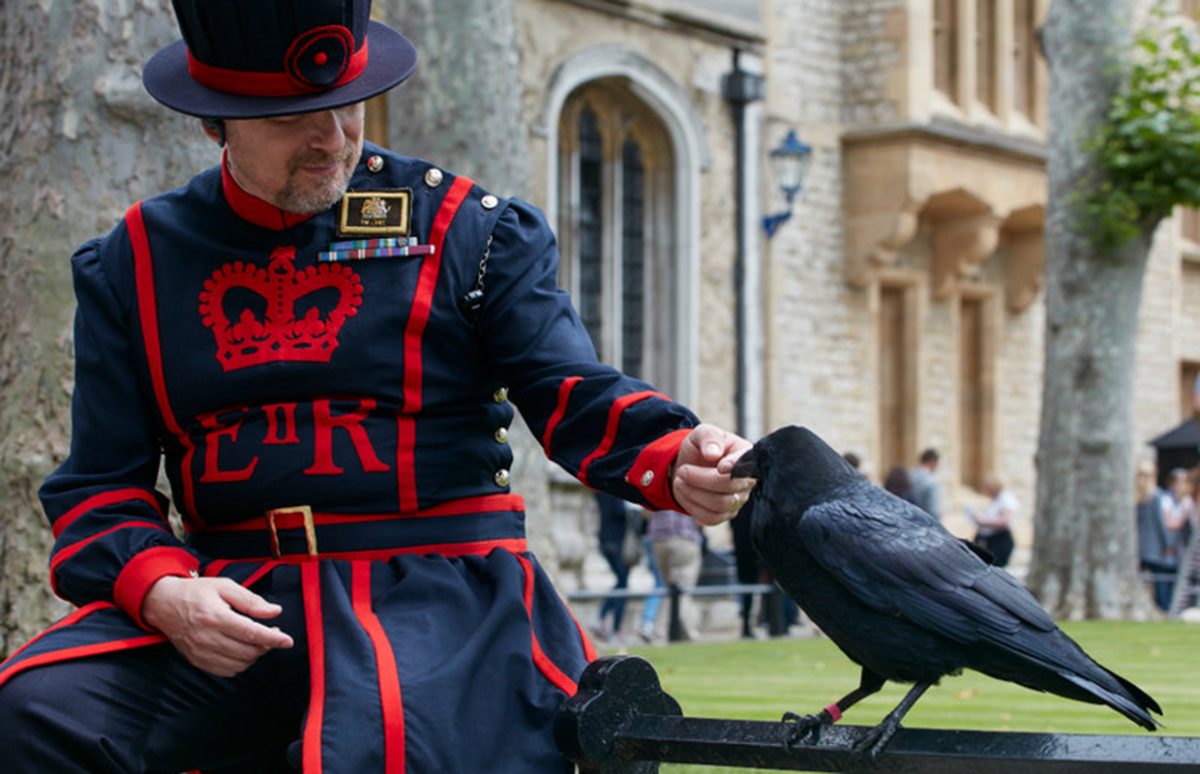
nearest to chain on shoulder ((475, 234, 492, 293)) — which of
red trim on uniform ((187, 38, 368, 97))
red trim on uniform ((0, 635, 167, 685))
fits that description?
red trim on uniform ((187, 38, 368, 97))

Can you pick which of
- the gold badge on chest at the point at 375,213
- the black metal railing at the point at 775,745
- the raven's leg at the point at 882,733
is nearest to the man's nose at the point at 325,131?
the gold badge on chest at the point at 375,213

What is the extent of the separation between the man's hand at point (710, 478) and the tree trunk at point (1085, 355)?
573 inches

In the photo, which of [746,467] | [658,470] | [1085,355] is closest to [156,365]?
[658,470]

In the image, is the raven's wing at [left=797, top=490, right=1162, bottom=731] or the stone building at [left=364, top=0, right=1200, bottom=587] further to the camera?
the stone building at [left=364, top=0, right=1200, bottom=587]

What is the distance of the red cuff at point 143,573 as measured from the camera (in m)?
3.13

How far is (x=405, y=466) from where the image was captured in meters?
3.28

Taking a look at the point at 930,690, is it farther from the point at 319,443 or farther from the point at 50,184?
the point at 319,443

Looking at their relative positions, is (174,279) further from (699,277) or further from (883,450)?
(883,450)

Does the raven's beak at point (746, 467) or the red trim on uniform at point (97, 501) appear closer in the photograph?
the raven's beak at point (746, 467)

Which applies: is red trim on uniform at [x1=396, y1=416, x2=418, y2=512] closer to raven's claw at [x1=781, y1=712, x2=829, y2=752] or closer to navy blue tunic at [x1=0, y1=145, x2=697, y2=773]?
navy blue tunic at [x1=0, y1=145, x2=697, y2=773]

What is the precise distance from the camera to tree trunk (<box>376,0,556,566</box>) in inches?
356

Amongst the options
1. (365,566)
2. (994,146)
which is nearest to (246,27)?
(365,566)

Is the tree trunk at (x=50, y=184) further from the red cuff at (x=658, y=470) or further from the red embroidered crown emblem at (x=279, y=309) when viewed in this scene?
the red cuff at (x=658, y=470)

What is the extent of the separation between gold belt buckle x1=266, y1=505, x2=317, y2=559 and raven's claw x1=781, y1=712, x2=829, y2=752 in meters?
0.82
